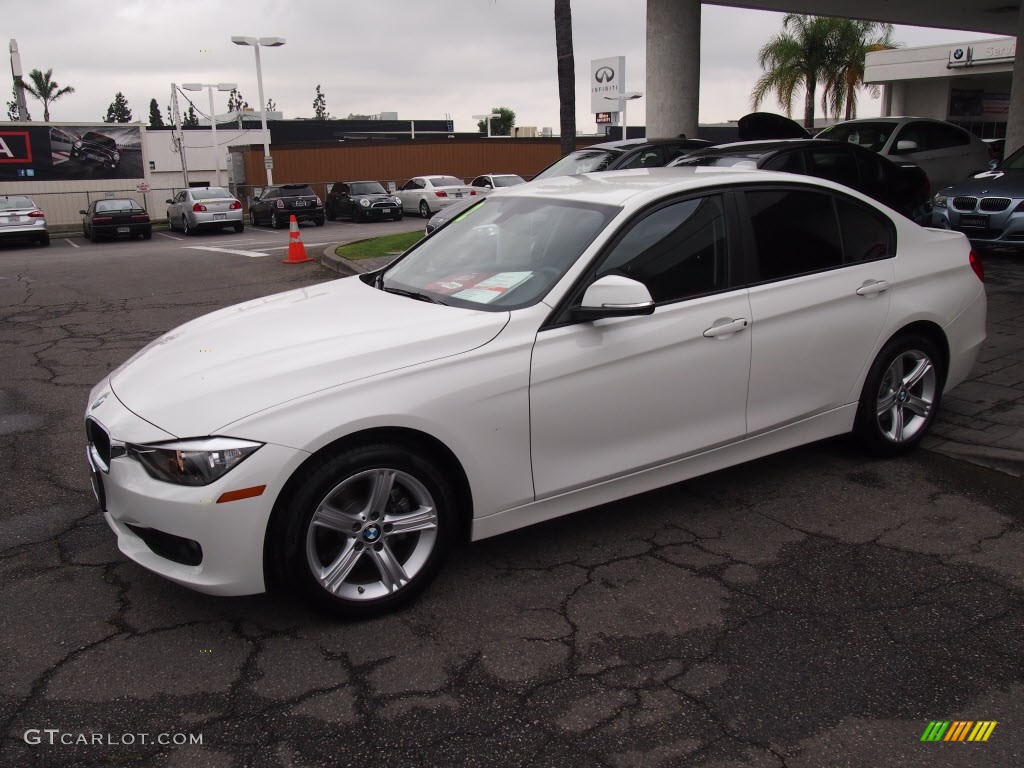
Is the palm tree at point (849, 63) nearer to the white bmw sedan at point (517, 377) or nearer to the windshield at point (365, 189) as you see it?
the windshield at point (365, 189)

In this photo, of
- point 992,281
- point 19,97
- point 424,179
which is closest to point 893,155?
point 992,281

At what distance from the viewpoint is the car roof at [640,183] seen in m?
4.23

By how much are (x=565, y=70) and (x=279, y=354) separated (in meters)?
15.0

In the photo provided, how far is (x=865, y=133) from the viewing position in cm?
1416

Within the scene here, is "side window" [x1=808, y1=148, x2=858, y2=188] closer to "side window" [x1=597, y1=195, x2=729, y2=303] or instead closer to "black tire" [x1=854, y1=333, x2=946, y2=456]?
"black tire" [x1=854, y1=333, x2=946, y2=456]

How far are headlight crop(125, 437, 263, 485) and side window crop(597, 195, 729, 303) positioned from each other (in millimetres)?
1730

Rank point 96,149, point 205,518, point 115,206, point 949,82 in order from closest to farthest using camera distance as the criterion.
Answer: point 205,518
point 115,206
point 949,82
point 96,149

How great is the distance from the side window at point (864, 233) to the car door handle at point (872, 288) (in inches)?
5.7

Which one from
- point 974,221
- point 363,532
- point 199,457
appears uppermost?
point 974,221

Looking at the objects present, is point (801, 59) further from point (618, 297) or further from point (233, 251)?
point (618, 297)

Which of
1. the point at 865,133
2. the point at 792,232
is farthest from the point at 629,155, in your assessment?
the point at 792,232

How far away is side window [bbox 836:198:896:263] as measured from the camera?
15.6 feet

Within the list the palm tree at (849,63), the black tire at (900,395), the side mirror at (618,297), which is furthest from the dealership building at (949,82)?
the side mirror at (618,297)

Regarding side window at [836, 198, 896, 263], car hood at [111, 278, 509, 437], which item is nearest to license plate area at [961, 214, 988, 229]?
side window at [836, 198, 896, 263]
